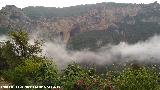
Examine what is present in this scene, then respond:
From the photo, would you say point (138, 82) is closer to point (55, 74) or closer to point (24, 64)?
point (55, 74)

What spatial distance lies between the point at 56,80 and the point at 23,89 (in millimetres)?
5779

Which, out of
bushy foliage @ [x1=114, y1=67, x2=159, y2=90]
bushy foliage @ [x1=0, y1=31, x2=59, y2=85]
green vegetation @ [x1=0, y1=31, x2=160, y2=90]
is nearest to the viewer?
bushy foliage @ [x1=114, y1=67, x2=159, y2=90]

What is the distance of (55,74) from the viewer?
220 ft

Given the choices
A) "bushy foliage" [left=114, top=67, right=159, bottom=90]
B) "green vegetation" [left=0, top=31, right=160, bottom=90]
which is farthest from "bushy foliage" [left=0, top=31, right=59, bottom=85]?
"bushy foliage" [left=114, top=67, right=159, bottom=90]

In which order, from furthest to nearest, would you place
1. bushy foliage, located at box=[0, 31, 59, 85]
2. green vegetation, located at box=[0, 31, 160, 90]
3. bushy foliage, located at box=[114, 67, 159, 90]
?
bushy foliage, located at box=[0, 31, 59, 85]
green vegetation, located at box=[0, 31, 160, 90]
bushy foliage, located at box=[114, 67, 159, 90]

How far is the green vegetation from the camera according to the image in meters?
56.4

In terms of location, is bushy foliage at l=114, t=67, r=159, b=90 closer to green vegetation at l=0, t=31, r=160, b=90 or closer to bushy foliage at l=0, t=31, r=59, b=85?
green vegetation at l=0, t=31, r=160, b=90

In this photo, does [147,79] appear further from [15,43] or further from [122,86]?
[15,43]

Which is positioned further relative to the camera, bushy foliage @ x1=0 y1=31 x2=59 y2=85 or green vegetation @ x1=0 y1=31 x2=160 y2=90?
bushy foliage @ x1=0 y1=31 x2=59 y2=85

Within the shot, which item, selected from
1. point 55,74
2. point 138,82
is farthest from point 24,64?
point 138,82

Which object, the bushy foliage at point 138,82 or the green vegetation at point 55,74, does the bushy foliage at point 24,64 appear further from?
the bushy foliage at point 138,82

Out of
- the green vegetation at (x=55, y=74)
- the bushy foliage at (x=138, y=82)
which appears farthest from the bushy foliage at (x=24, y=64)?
the bushy foliage at (x=138, y=82)

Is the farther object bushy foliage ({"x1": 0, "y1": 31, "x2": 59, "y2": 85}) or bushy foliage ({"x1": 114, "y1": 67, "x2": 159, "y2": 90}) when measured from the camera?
bushy foliage ({"x1": 0, "y1": 31, "x2": 59, "y2": 85})

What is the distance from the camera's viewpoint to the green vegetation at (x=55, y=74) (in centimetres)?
5638
